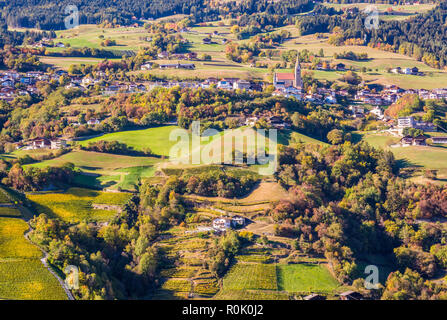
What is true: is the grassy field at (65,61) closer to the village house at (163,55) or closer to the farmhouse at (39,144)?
the village house at (163,55)

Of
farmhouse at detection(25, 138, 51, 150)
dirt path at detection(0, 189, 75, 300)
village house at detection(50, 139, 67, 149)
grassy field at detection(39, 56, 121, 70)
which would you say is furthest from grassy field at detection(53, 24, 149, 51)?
dirt path at detection(0, 189, 75, 300)

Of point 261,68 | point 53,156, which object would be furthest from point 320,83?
point 53,156

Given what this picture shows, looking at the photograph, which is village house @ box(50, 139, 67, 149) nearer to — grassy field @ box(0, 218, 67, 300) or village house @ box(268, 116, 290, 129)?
grassy field @ box(0, 218, 67, 300)

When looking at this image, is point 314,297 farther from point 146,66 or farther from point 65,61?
point 65,61

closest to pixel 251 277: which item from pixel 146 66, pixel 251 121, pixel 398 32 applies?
pixel 251 121

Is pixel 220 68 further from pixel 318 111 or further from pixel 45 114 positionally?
pixel 45 114

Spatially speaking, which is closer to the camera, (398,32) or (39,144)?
(39,144)
